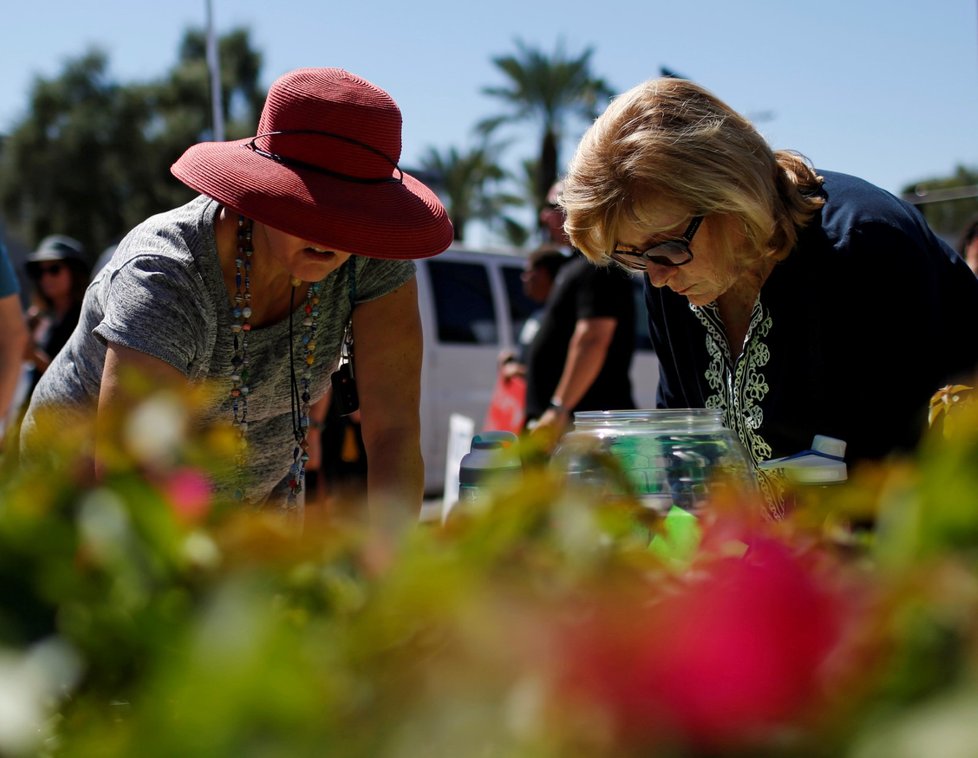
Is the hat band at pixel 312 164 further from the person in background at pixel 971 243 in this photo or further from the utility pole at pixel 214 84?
the utility pole at pixel 214 84

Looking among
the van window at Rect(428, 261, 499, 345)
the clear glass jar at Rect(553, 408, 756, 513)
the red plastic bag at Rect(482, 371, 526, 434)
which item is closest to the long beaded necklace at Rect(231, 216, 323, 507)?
the clear glass jar at Rect(553, 408, 756, 513)

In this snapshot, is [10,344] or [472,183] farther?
[472,183]

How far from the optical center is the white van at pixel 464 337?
7410 mm

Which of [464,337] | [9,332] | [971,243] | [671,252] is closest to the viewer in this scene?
[671,252]

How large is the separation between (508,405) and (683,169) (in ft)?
12.5

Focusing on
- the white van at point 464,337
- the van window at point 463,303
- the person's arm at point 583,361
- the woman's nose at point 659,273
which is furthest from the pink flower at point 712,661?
the van window at point 463,303

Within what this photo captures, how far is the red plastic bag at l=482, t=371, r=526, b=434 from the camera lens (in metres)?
5.35

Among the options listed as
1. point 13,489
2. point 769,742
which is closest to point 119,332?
point 13,489

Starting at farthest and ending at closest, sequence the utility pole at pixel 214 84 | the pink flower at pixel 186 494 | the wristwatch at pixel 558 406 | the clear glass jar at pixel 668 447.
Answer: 1. the utility pole at pixel 214 84
2. the wristwatch at pixel 558 406
3. the clear glass jar at pixel 668 447
4. the pink flower at pixel 186 494

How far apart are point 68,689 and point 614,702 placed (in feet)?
0.88

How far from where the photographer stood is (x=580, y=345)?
4.41 metres

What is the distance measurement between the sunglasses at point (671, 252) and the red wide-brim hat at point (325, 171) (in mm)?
363

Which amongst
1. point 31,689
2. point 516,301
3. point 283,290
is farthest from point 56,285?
point 31,689

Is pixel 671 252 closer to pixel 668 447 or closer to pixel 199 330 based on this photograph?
pixel 668 447
